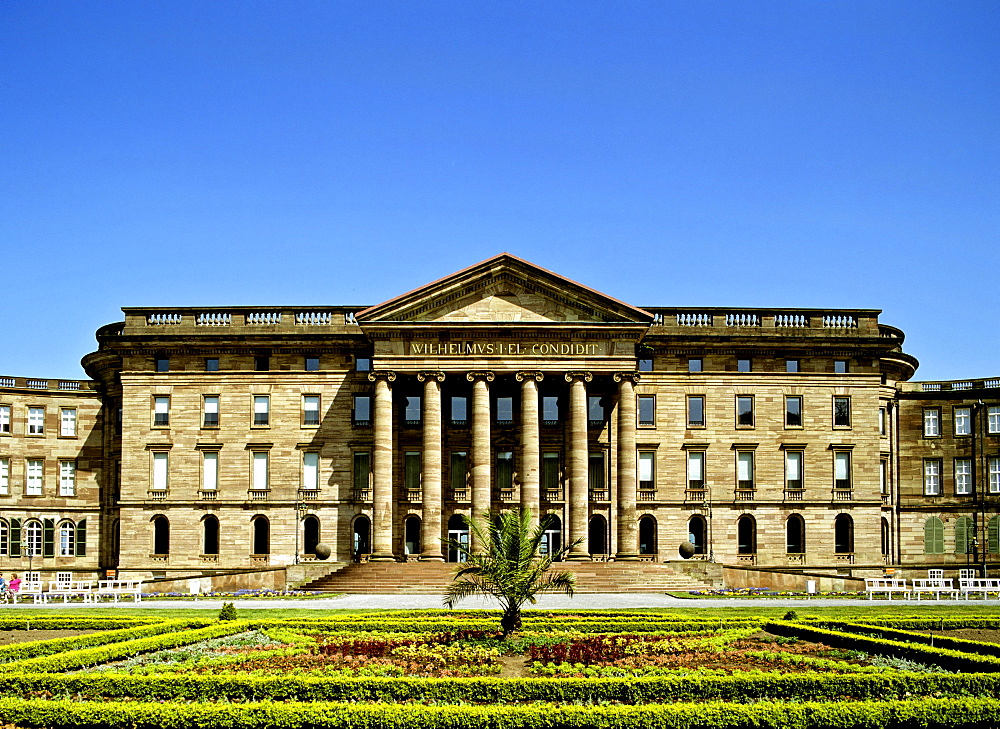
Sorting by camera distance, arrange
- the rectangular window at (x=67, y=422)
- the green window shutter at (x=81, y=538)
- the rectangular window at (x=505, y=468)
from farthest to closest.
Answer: the rectangular window at (x=67, y=422) < the green window shutter at (x=81, y=538) < the rectangular window at (x=505, y=468)

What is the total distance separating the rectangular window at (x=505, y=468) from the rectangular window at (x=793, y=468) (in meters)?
17.1

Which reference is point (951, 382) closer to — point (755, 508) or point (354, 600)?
point (755, 508)

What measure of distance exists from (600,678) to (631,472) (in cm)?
4203

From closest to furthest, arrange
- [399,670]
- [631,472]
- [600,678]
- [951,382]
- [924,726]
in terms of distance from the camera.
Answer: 1. [924,726]
2. [600,678]
3. [399,670]
4. [631,472]
5. [951,382]

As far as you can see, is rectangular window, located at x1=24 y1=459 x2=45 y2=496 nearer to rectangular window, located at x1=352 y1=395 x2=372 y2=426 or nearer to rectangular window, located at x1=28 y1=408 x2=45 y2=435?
rectangular window, located at x1=28 y1=408 x2=45 y2=435

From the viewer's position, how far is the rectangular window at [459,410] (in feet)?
219

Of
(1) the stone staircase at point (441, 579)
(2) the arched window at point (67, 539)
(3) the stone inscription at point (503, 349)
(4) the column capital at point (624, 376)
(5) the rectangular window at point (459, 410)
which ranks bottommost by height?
(1) the stone staircase at point (441, 579)

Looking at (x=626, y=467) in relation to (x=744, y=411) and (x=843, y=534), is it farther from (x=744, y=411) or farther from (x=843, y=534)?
(x=843, y=534)

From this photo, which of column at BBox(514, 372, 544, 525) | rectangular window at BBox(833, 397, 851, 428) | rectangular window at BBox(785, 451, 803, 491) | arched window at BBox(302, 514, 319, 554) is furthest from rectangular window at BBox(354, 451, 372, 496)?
rectangular window at BBox(833, 397, 851, 428)

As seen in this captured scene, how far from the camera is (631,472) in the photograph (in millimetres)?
62875

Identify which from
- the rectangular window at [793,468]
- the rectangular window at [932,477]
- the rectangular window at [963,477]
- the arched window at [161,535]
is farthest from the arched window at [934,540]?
the arched window at [161,535]

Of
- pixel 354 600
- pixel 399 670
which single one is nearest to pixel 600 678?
pixel 399 670

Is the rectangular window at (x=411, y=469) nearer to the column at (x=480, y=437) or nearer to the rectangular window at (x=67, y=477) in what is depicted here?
the column at (x=480, y=437)

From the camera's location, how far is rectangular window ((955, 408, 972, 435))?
7206 centimetres
